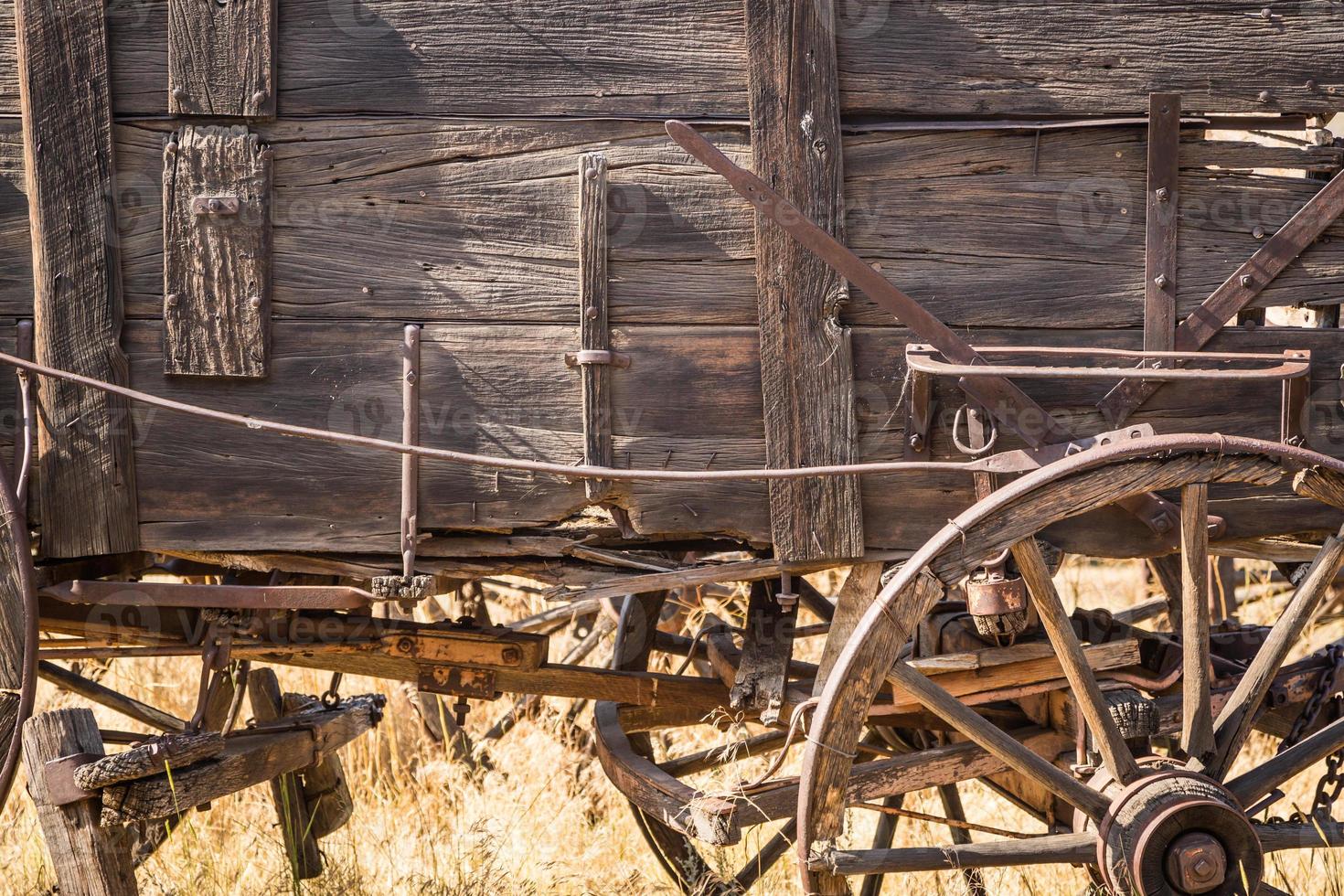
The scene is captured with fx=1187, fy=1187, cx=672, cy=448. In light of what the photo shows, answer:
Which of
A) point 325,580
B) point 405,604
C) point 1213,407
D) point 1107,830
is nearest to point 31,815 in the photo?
point 405,604

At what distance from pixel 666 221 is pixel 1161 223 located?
1102 mm

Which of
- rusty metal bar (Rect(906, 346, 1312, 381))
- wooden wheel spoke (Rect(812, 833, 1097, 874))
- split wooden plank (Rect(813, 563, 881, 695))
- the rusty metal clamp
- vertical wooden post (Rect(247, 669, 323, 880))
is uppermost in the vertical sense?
rusty metal bar (Rect(906, 346, 1312, 381))

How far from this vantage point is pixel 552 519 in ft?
8.87

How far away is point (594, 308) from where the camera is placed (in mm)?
2604

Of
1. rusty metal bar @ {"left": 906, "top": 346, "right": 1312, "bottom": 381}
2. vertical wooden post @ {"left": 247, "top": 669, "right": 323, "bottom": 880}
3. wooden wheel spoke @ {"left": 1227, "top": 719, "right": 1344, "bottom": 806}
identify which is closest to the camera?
rusty metal bar @ {"left": 906, "top": 346, "right": 1312, "bottom": 381}

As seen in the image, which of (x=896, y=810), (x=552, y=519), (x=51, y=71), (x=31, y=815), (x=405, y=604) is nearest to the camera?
(x=51, y=71)

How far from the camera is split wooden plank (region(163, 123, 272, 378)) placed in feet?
8.40

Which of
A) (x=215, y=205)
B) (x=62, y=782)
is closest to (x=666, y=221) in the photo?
(x=215, y=205)

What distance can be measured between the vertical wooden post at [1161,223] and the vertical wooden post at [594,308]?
121 cm

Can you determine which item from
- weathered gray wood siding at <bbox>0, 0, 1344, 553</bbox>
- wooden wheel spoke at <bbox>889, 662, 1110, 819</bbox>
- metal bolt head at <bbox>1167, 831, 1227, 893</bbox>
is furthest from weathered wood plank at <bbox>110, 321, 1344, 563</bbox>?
metal bolt head at <bbox>1167, 831, 1227, 893</bbox>

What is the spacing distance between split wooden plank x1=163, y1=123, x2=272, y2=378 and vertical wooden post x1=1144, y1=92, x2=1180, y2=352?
1936mm

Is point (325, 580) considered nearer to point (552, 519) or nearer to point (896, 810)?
point (552, 519)

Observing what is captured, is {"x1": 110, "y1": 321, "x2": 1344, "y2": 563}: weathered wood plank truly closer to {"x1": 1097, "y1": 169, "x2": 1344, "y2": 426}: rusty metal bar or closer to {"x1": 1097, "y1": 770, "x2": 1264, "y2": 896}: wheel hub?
{"x1": 1097, "y1": 169, "x2": 1344, "y2": 426}: rusty metal bar

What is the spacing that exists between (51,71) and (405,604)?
179 centimetres
